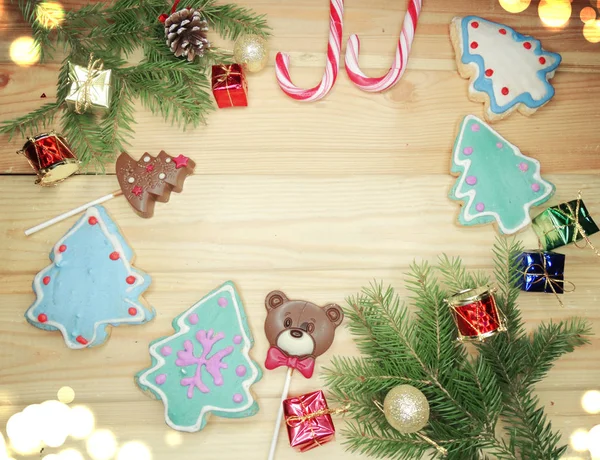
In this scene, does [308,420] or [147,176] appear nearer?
[308,420]

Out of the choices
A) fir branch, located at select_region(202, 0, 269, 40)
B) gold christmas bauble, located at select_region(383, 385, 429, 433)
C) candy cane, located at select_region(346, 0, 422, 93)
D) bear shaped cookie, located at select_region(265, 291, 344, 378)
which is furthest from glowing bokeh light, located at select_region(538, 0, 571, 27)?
gold christmas bauble, located at select_region(383, 385, 429, 433)

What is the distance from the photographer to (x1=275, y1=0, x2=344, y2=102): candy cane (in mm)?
1579

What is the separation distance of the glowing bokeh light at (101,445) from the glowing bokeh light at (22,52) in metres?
1.09

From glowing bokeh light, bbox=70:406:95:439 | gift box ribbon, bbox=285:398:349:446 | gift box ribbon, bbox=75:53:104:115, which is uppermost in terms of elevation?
gift box ribbon, bbox=75:53:104:115

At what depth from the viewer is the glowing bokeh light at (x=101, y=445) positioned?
146cm

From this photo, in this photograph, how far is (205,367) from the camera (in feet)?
4.78

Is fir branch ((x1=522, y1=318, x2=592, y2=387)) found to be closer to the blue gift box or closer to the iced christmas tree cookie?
the blue gift box

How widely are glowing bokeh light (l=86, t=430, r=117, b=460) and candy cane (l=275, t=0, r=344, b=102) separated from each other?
3.56 feet

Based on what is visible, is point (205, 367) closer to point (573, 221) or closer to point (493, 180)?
point (493, 180)

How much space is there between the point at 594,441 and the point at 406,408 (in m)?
0.65

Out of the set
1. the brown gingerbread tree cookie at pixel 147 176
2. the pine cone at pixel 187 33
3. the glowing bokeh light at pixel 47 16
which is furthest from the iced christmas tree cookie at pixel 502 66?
the glowing bokeh light at pixel 47 16

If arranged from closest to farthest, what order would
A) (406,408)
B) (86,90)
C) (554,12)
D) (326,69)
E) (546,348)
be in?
1. (406,408)
2. (546,348)
3. (86,90)
4. (326,69)
5. (554,12)

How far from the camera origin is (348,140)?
161 centimetres

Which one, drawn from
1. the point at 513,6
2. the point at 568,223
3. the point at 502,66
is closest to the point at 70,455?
the point at 568,223
